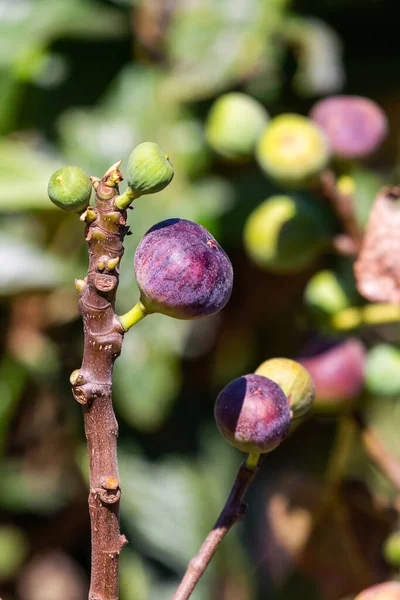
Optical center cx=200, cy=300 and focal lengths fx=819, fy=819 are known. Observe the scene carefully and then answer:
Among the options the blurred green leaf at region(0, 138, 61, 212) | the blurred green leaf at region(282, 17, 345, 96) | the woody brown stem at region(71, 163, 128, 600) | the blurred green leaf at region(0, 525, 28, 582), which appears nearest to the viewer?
the woody brown stem at region(71, 163, 128, 600)

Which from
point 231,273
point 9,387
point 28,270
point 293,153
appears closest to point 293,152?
point 293,153

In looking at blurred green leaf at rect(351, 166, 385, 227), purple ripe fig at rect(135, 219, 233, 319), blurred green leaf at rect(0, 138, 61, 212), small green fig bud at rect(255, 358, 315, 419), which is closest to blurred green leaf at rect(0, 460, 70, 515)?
blurred green leaf at rect(0, 138, 61, 212)

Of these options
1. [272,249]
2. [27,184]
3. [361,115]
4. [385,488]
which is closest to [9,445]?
[27,184]

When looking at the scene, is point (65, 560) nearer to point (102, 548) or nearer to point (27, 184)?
point (27, 184)

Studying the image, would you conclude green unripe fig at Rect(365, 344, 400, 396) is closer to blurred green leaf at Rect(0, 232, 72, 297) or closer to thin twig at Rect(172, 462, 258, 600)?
thin twig at Rect(172, 462, 258, 600)

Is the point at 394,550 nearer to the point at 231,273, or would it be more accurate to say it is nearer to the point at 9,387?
the point at 231,273

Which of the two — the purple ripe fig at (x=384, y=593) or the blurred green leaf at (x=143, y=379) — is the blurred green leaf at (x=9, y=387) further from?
the purple ripe fig at (x=384, y=593)
